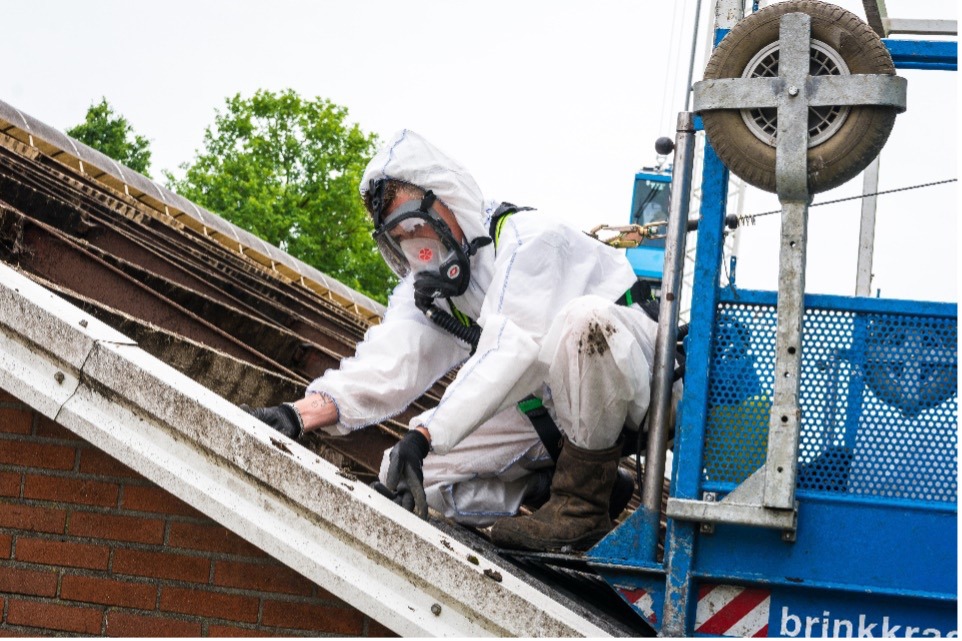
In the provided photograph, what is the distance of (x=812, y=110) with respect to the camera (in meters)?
3.99

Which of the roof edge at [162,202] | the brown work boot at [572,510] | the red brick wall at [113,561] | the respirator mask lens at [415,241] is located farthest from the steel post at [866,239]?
the roof edge at [162,202]

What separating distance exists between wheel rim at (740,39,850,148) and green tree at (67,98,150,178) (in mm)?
34475

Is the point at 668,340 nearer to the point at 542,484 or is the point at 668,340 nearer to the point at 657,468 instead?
the point at 657,468

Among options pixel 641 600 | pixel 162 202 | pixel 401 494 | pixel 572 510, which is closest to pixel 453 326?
pixel 572 510

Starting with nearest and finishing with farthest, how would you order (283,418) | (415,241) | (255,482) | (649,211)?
(255,482), (283,418), (415,241), (649,211)

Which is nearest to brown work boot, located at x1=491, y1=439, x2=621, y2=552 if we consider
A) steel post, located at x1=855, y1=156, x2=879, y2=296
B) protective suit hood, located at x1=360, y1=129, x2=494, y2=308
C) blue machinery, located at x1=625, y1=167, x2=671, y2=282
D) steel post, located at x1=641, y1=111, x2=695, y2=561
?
→ steel post, located at x1=641, y1=111, x2=695, y2=561

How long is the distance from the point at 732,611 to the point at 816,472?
1.62ft

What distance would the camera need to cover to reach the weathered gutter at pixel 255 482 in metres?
3.62

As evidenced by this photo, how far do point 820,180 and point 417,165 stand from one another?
1592 mm

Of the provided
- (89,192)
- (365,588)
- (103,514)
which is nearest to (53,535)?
(103,514)

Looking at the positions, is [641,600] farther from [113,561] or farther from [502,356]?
[113,561]

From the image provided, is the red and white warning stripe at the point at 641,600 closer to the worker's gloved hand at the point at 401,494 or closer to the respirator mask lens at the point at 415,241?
the worker's gloved hand at the point at 401,494

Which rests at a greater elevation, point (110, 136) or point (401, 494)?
point (110, 136)

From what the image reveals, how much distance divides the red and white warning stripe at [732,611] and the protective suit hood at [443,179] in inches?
58.7
